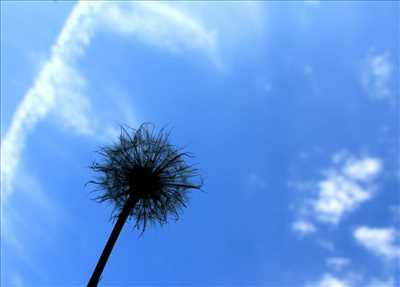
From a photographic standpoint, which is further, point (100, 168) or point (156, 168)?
point (100, 168)

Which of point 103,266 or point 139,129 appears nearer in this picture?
point 103,266

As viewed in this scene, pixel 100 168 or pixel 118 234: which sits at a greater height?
pixel 100 168

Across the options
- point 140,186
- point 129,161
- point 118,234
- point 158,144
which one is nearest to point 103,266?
point 118,234

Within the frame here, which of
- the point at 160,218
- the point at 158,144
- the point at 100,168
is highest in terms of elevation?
the point at 158,144

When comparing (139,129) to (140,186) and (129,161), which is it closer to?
(129,161)

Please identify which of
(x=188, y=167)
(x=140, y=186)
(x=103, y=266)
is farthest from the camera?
A: (x=188, y=167)

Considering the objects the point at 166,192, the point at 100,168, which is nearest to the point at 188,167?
the point at 166,192

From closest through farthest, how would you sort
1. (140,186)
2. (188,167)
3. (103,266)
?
(103,266) → (140,186) → (188,167)

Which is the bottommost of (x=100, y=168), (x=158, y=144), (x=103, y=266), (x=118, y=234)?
(x=103, y=266)

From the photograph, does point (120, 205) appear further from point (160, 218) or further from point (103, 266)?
point (103, 266)
